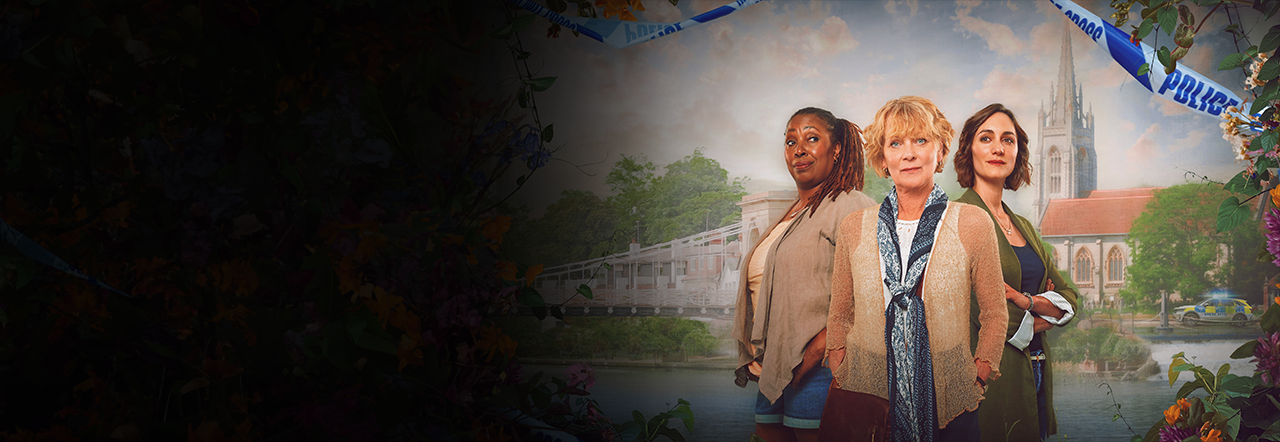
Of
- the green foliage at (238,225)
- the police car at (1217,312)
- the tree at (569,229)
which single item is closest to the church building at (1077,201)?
the police car at (1217,312)

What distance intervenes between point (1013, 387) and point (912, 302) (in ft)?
1.49

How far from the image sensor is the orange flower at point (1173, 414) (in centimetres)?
214

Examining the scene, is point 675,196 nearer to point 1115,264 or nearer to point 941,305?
point 941,305

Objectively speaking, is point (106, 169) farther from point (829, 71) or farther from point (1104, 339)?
point (1104, 339)

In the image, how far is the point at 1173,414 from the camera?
215 cm

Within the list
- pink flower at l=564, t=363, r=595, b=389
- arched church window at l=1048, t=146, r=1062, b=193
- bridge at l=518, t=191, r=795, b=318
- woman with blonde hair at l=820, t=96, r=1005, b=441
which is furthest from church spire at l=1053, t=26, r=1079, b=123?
pink flower at l=564, t=363, r=595, b=389

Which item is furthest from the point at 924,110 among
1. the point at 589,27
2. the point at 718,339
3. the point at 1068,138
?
the point at 589,27

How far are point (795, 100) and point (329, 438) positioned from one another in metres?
2.02

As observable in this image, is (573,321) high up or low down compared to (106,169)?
down

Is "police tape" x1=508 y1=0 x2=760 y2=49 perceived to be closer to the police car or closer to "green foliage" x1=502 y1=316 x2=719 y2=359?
"green foliage" x1=502 y1=316 x2=719 y2=359

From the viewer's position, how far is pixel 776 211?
2371 mm

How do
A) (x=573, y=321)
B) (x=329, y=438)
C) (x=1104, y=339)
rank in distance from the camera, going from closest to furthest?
(x=329, y=438) → (x=1104, y=339) → (x=573, y=321)

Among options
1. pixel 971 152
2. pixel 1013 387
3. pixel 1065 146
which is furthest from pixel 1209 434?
pixel 971 152

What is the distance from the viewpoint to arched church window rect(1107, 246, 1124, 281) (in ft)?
7.59
